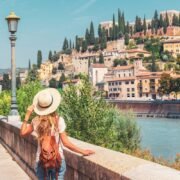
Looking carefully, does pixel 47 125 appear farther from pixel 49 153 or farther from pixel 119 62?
pixel 119 62

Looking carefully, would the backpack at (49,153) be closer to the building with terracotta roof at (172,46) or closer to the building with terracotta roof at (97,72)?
the building with terracotta roof at (97,72)

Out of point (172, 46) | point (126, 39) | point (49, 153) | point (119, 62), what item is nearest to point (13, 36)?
point (49, 153)

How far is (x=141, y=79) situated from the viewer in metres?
112

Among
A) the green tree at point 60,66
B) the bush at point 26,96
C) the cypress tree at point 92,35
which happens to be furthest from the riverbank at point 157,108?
the green tree at point 60,66

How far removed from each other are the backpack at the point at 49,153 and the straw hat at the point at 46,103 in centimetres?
19

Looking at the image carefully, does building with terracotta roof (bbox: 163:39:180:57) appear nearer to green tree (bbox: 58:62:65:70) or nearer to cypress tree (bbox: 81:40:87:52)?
cypress tree (bbox: 81:40:87:52)

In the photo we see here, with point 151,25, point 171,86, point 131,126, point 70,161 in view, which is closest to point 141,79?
point 171,86

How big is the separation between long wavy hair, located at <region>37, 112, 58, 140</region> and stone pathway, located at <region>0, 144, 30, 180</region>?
11.0 ft

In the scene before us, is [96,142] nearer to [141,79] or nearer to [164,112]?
[164,112]

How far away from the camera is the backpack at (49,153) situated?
3.61m

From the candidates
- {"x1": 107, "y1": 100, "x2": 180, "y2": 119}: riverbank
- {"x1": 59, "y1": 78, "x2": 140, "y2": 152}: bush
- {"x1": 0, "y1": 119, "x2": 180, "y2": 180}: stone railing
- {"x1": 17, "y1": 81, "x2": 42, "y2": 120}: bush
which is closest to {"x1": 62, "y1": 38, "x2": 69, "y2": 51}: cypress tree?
{"x1": 107, "y1": 100, "x2": 180, "y2": 119}: riverbank

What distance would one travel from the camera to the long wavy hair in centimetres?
364

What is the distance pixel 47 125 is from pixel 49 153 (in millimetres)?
199

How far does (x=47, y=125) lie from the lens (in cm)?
364
